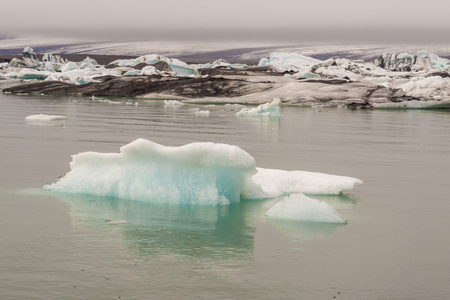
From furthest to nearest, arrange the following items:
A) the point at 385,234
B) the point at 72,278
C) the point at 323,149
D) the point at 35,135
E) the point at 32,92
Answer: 1. the point at 32,92
2. the point at 35,135
3. the point at 323,149
4. the point at 385,234
5. the point at 72,278

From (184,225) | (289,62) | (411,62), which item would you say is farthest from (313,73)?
(184,225)

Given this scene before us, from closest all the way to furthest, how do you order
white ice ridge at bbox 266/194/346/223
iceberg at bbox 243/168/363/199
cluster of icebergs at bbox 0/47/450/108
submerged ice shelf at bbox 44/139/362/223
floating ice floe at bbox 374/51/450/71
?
white ice ridge at bbox 266/194/346/223
submerged ice shelf at bbox 44/139/362/223
iceberg at bbox 243/168/363/199
cluster of icebergs at bbox 0/47/450/108
floating ice floe at bbox 374/51/450/71

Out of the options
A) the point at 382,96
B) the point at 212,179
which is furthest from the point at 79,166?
the point at 382,96

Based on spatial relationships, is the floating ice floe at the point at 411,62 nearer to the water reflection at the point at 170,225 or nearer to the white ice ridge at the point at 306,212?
the white ice ridge at the point at 306,212

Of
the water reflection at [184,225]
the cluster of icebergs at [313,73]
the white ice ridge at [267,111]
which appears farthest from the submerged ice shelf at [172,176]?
the cluster of icebergs at [313,73]

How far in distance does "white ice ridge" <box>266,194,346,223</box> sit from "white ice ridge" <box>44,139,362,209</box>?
2.70ft

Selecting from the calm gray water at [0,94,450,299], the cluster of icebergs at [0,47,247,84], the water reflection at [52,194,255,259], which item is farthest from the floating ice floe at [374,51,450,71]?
the water reflection at [52,194,255,259]

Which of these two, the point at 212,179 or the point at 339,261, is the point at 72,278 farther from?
the point at 212,179

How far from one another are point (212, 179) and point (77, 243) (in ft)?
8.50

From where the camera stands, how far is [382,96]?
3828 cm

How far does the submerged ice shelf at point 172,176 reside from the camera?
29.7 feet

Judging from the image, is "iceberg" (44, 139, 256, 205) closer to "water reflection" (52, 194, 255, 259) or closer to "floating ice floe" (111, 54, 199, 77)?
"water reflection" (52, 194, 255, 259)

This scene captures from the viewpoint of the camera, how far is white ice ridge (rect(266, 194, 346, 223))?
8656mm

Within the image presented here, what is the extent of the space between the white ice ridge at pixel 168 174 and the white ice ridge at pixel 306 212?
32.4 inches
